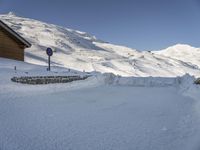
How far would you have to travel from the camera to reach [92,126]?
8.52 metres

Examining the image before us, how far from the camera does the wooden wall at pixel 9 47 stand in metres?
25.2

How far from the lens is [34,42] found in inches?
2596

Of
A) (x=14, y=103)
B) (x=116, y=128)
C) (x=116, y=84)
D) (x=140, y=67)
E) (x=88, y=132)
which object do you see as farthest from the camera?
(x=140, y=67)

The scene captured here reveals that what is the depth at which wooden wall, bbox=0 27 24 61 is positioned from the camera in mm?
25234

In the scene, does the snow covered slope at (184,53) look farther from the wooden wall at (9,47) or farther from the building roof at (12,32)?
the building roof at (12,32)

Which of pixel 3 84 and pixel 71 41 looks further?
pixel 71 41

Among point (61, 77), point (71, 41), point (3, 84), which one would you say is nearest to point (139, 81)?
point (61, 77)

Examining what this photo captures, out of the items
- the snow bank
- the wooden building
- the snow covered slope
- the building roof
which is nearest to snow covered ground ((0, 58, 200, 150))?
the snow bank

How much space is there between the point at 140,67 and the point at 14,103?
53.7m

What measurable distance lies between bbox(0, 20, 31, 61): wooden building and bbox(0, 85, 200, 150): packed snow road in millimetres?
14157

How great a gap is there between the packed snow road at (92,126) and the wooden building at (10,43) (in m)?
14.2

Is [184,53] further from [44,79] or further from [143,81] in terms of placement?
[44,79]

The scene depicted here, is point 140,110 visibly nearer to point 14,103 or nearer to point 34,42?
point 14,103

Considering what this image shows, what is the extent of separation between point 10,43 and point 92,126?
2023 centimetres
